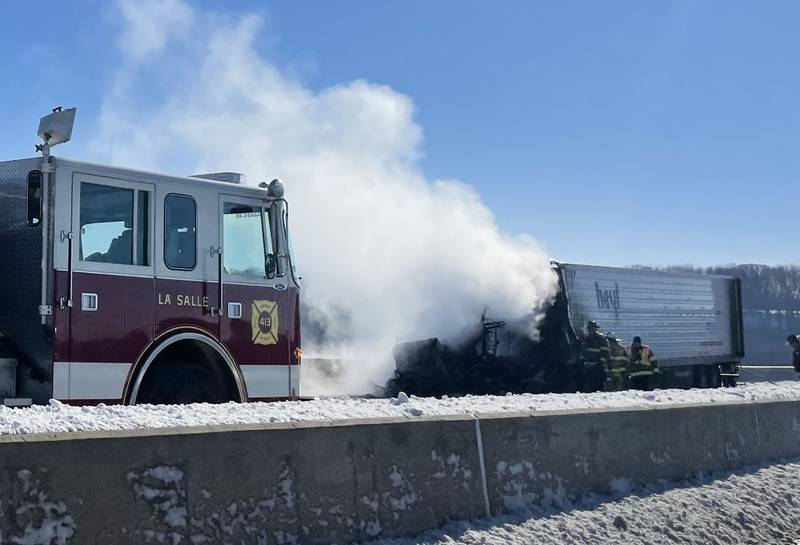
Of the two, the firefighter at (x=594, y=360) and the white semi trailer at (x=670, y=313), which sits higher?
the white semi trailer at (x=670, y=313)

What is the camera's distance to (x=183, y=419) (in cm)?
539

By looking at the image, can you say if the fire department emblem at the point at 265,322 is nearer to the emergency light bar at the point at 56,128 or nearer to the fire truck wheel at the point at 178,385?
the fire truck wheel at the point at 178,385

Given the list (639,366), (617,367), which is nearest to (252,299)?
(617,367)

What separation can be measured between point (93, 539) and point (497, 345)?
16.1 metres

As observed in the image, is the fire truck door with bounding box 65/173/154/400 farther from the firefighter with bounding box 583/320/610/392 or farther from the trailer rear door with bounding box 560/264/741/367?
the trailer rear door with bounding box 560/264/741/367

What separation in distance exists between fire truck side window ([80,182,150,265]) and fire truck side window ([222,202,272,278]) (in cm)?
91

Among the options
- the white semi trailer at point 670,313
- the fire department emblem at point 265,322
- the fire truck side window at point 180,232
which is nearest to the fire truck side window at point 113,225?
the fire truck side window at point 180,232

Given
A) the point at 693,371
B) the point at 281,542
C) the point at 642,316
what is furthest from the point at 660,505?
the point at 693,371

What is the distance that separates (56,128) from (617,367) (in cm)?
1527

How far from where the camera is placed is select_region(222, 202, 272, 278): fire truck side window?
30.7 feet

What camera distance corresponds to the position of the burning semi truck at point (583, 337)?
19125mm

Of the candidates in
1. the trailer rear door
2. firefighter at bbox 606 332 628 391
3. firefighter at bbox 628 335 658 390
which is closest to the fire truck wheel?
firefighter at bbox 606 332 628 391

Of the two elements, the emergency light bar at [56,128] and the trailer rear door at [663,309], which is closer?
the emergency light bar at [56,128]

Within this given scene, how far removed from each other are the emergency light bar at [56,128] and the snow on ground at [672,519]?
16.6ft
